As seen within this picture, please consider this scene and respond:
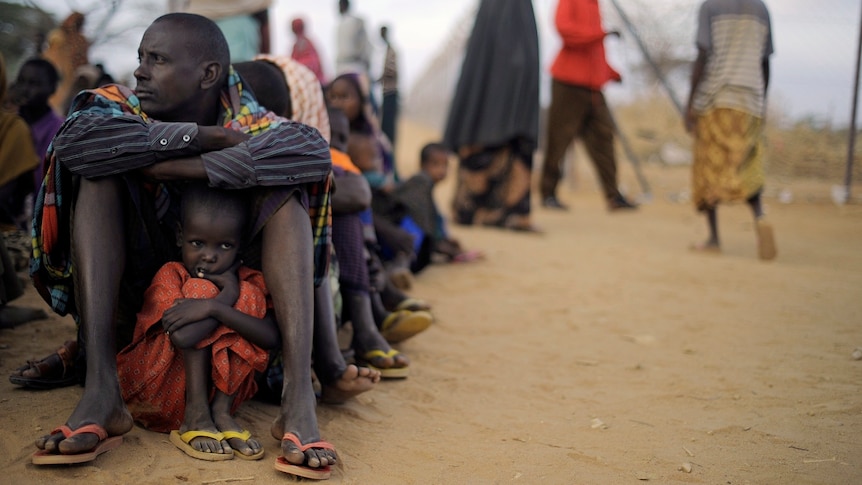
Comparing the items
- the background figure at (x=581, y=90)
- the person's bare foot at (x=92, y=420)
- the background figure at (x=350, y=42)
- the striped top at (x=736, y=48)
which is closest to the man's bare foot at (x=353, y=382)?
the person's bare foot at (x=92, y=420)

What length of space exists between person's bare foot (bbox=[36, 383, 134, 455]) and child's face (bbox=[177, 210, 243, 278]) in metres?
0.42

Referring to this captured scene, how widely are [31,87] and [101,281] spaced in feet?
9.30

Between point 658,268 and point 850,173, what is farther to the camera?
point 850,173

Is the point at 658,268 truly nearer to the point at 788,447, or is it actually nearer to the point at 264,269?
the point at 788,447

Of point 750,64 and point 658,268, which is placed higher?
point 750,64

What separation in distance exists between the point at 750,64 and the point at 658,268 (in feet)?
5.78

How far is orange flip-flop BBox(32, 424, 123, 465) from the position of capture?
1.96m

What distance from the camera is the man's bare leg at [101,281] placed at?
2140 mm

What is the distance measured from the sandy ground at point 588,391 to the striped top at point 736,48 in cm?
130

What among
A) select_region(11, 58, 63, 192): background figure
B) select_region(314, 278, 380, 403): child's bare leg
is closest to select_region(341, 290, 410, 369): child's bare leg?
select_region(314, 278, 380, 403): child's bare leg

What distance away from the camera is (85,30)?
23.1 ft

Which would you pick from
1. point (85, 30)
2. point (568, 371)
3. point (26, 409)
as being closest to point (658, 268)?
point (568, 371)

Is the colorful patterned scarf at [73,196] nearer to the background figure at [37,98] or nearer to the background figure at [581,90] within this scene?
the background figure at [37,98]

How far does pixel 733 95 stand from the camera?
6.16 meters
